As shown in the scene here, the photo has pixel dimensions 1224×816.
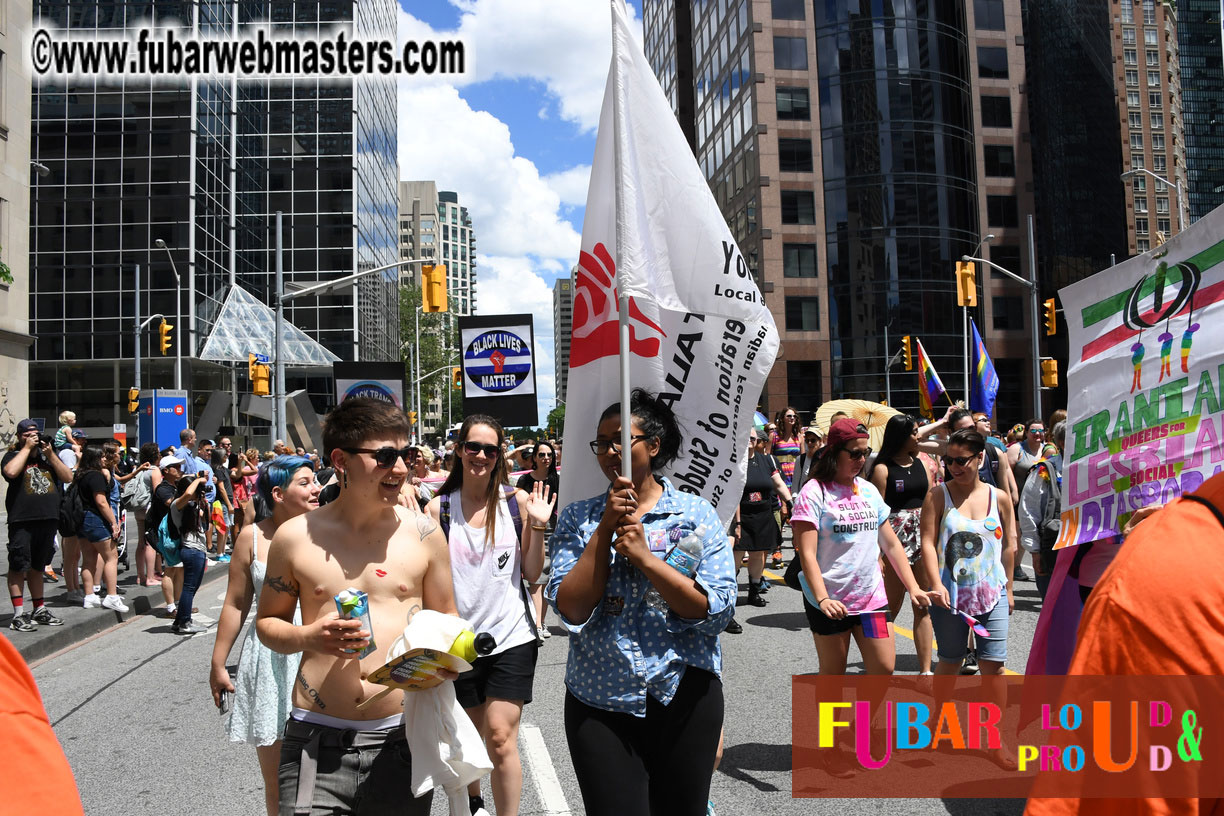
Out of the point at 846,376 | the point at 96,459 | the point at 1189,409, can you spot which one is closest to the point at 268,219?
the point at 846,376

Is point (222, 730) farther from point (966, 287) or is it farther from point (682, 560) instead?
point (966, 287)

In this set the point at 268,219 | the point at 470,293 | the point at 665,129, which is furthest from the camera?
the point at 470,293

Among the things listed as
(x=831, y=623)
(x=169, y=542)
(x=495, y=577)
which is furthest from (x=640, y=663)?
(x=169, y=542)

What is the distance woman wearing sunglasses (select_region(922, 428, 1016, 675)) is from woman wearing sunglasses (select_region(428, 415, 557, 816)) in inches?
91.4

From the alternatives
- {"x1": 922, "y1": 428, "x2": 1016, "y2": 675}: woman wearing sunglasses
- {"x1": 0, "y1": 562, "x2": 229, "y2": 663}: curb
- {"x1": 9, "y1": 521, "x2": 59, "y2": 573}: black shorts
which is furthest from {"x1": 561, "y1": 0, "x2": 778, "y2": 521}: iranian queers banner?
{"x1": 9, "y1": 521, "x2": 59, "y2": 573}: black shorts

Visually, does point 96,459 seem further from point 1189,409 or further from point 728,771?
point 1189,409

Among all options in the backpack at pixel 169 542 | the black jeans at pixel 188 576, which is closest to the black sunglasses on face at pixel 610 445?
the black jeans at pixel 188 576

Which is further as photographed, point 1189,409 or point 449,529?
point 449,529

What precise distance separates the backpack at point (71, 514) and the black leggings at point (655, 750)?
943 cm

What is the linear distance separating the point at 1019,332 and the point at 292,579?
52287 mm

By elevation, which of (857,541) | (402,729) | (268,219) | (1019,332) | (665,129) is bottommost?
(402,729)

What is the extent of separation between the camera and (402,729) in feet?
10.5

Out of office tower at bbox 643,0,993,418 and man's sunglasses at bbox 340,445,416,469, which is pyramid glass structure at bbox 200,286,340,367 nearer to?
office tower at bbox 643,0,993,418

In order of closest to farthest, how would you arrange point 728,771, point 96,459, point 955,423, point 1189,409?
point 1189,409 < point 728,771 < point 955,423 < point 96,459
